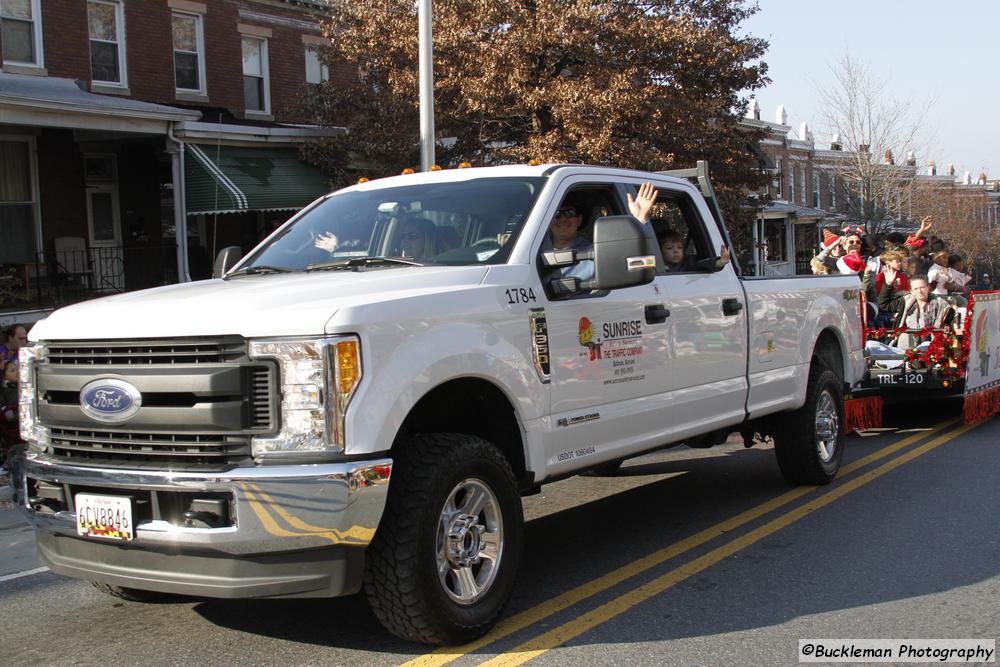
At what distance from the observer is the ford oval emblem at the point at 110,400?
4.03 metres

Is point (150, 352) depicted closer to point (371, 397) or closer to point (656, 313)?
point (371, 397)

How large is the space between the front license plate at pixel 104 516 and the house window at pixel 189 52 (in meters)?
17.6

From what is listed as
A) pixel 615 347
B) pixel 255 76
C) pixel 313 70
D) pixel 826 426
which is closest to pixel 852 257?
pixel 826 426

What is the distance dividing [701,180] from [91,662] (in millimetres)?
4908

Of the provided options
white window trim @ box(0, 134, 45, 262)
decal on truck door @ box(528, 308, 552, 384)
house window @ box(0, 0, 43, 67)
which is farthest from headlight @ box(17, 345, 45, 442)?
house window @ box(0, 0, 43, 67)

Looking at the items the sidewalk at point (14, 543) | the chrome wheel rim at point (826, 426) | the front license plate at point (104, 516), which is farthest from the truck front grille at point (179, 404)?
the chrome wheel rim at point (826, 426)

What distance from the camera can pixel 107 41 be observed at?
61.5 feet

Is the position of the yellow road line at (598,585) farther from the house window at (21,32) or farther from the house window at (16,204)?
the house window at (21,32)

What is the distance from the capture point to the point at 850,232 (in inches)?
512

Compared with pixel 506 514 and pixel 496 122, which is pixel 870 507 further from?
pixel 496 122

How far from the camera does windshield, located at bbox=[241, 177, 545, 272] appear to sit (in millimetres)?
5102

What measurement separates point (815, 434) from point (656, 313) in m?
2.43

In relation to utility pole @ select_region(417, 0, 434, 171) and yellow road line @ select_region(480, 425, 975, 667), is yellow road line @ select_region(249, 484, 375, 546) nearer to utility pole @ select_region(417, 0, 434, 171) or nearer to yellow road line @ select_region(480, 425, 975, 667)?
yellow road line @ select_region(480, 425, 975, 667)

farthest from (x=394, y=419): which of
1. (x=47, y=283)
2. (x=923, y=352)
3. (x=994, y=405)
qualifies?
(x=47, y=283)
